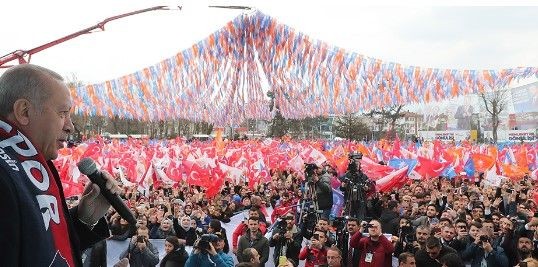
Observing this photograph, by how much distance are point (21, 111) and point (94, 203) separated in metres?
0.61

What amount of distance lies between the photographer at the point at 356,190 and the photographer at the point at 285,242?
2.83 meters

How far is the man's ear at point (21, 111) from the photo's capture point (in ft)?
5.67

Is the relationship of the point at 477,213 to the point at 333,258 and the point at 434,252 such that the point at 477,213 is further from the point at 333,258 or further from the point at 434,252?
the point at 333,258

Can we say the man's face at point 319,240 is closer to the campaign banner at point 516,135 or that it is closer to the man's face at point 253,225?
the man's face at point 253,225

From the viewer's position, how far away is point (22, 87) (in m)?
1.74

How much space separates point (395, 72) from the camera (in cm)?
3011

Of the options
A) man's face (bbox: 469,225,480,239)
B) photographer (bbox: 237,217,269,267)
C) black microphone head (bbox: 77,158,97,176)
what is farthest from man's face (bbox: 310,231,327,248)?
black microphone head (bbox: 77,158,97,176)

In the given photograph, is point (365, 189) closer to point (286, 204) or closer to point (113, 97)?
point (286, 204)

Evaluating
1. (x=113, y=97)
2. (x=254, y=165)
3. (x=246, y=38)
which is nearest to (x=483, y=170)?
(x=254, y=165)

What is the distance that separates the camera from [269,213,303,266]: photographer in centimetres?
804

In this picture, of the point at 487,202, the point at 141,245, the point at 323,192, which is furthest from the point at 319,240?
the point at 487,202

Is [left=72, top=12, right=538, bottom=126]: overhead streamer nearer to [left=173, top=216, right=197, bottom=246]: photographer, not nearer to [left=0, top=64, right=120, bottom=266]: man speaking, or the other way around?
[left=173, top=216, right=197, bottom=246]: photographer

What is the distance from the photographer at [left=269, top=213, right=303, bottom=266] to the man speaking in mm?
6312

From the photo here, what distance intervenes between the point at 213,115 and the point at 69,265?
32.7 meters
